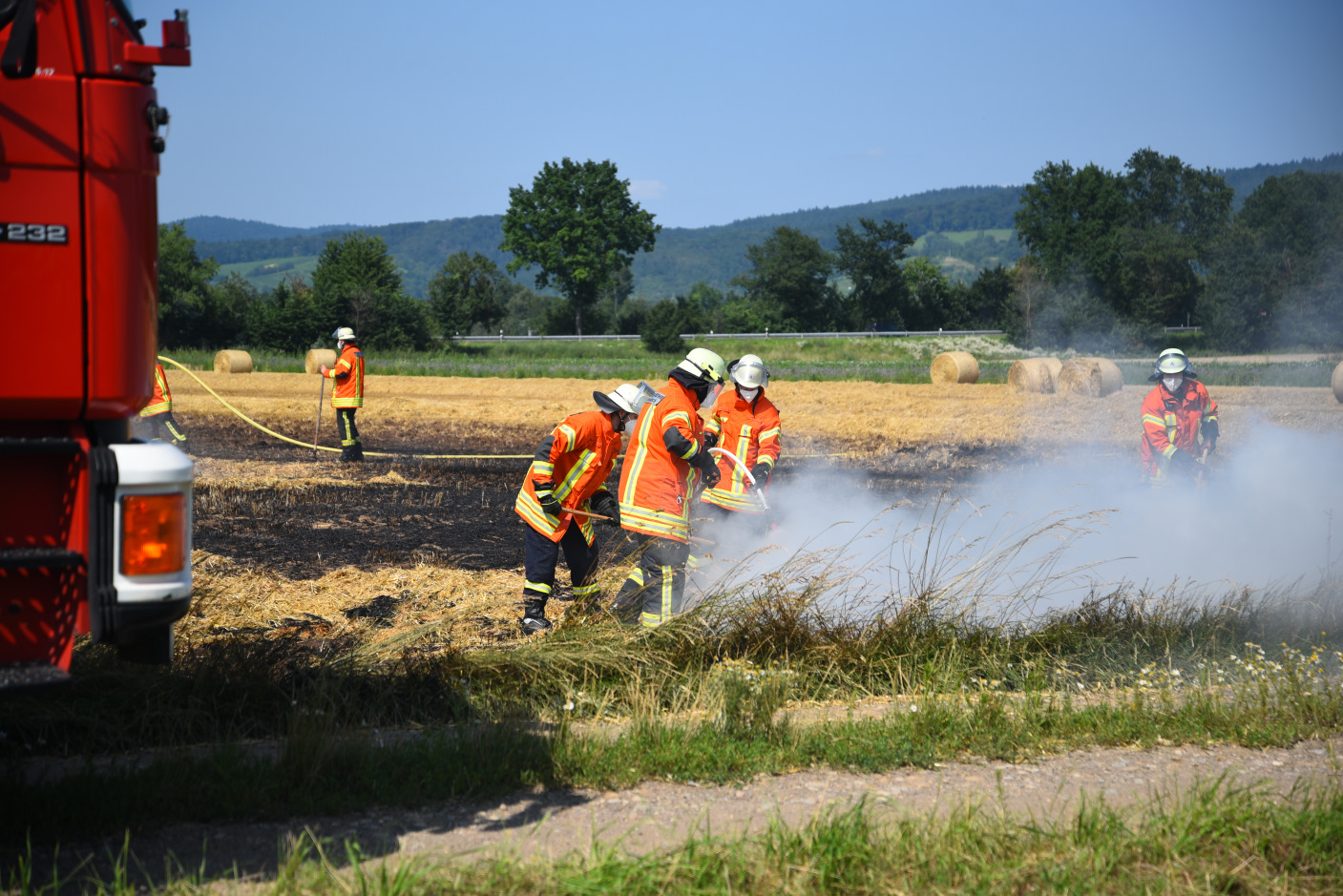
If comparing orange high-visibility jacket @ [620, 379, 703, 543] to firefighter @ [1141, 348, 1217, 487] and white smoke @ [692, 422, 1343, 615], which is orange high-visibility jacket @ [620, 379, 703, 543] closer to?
white smoke @ [692, 422, 1343, 615]

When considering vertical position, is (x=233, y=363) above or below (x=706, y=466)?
above

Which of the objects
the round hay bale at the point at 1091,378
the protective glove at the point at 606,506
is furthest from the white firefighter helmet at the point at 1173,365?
the round hay bale at the point at 1091,378

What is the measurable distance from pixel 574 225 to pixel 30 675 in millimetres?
78932

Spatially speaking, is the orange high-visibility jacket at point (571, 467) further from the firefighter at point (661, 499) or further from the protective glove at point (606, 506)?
the firefighter at point (661, 499)

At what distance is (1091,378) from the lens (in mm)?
23250

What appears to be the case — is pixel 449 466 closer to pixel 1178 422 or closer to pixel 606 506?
pixel 606 506

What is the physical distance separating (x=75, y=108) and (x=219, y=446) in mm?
14092

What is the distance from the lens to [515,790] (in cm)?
376

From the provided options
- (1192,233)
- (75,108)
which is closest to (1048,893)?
(75,108)

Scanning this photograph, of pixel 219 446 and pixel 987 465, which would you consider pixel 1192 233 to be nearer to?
pixel 987 465

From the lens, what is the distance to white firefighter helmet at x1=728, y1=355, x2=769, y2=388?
7.71 metres

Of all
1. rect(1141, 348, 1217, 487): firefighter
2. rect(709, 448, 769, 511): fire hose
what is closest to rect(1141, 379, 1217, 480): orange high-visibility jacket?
rect(1141, 348, 1217, 487): firefighter

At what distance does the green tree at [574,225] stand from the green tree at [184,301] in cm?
2249

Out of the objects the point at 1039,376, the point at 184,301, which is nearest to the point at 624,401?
the point at 1039,376
